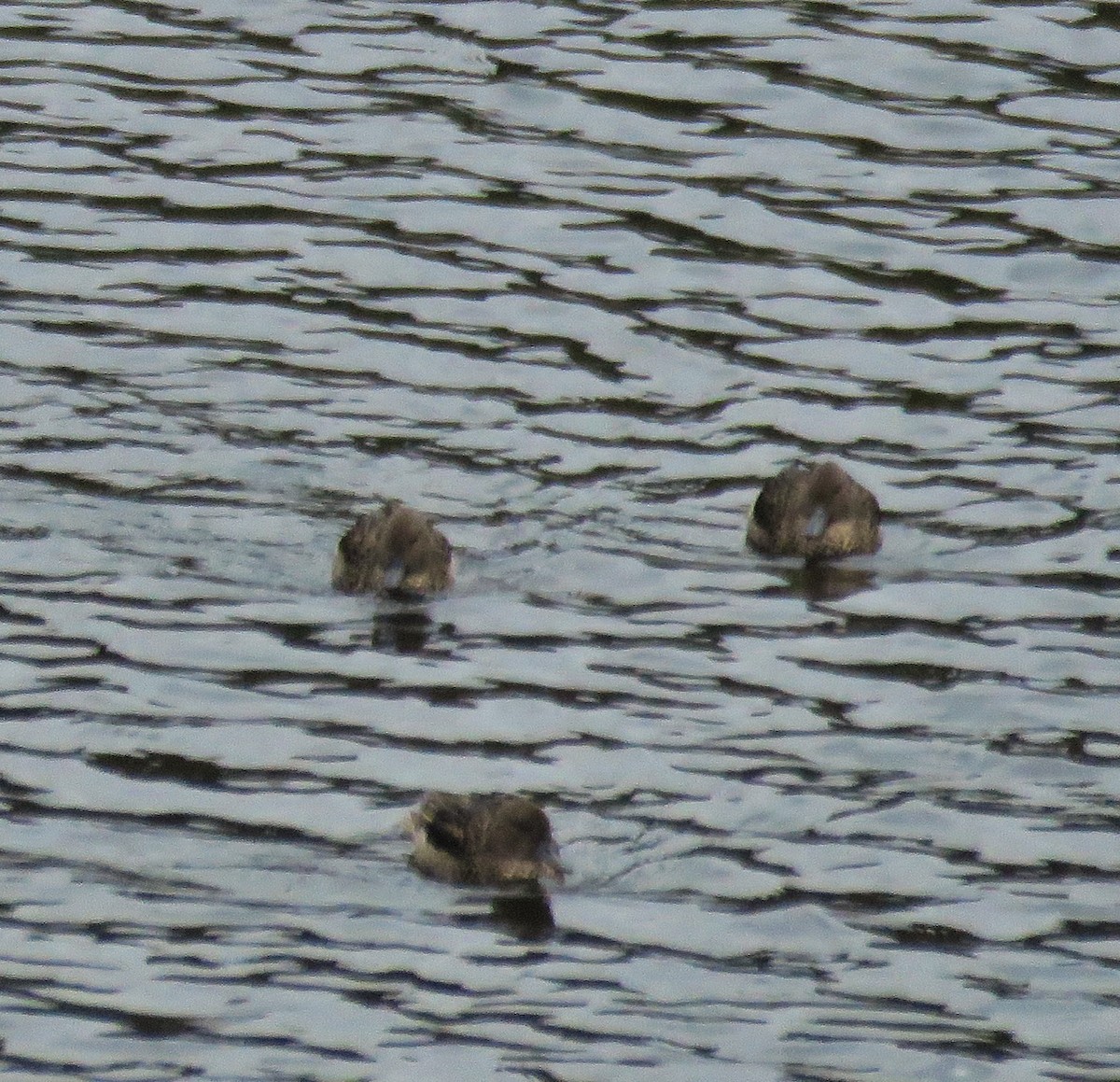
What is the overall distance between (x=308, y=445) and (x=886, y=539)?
120 inches

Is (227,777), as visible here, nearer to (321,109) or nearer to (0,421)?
(0,421)

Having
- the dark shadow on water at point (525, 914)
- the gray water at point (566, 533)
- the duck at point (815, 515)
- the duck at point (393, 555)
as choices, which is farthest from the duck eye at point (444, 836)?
the duck at point (815, 515)

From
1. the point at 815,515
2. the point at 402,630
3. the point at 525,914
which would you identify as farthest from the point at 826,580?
the point at 525,914

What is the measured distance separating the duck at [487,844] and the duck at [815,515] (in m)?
3.76

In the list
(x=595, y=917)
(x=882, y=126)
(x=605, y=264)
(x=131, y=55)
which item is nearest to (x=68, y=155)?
(x=131, y=55)

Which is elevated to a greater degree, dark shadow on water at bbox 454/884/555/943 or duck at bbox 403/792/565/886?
duck at bbox 403/792/565/886

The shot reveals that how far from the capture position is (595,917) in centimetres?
1283

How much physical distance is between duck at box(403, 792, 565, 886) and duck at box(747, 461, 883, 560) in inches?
148

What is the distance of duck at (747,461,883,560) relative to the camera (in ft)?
54.2

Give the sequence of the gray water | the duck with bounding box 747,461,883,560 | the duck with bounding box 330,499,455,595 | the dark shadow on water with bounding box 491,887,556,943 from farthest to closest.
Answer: the duck with bounding box 747,461,883,560 → the duck with bounding box 330,499,455,595 → the dark shadow on water with bounding box 491,887,556,943 → the gray water

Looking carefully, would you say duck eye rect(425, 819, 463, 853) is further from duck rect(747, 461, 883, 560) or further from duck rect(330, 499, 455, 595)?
duck rect(747, 461, 883, 560)

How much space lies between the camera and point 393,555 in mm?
15859

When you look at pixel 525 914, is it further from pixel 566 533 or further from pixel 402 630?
pixel 566 533

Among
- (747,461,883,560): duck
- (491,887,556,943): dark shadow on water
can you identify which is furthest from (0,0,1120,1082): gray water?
(747,461,883,560): duck
